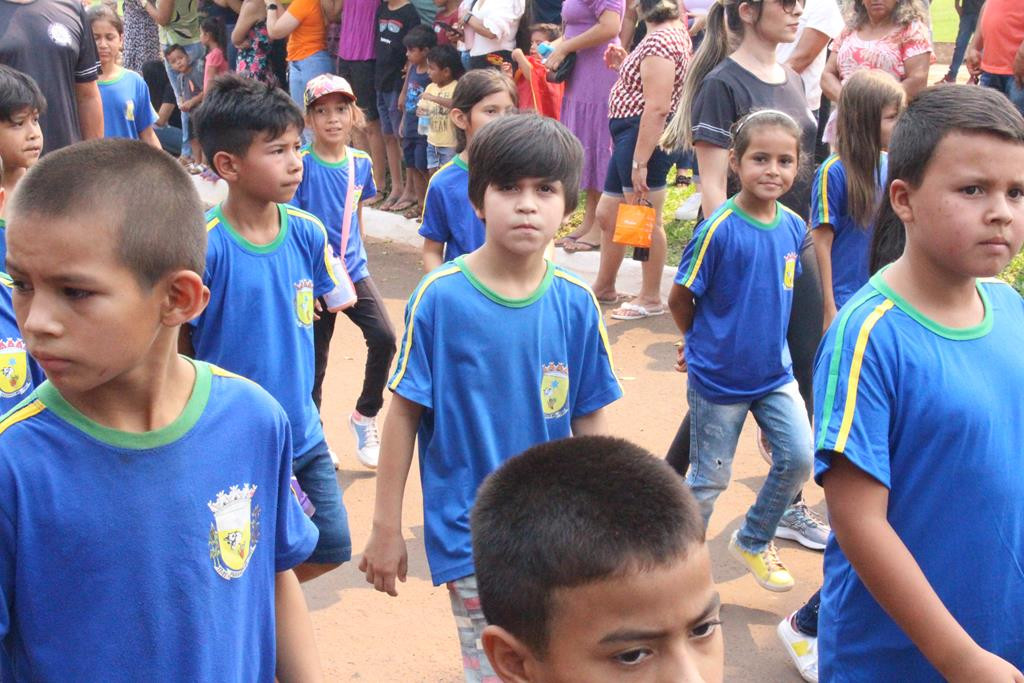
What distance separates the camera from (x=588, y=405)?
3486mm

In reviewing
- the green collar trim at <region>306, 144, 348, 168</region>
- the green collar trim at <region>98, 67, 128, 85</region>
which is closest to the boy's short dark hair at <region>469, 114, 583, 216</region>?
the green collar trim at <region>306, 144, 348, 168</region>

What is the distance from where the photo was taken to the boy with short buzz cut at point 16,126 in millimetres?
4676

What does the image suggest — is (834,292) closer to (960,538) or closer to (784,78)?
(784,78)

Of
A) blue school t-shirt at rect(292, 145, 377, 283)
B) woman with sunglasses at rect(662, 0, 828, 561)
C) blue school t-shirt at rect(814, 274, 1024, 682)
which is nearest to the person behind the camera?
blue school t-shirt at rect(814, 274, 1024, 682)

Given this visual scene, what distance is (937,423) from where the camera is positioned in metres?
2.55

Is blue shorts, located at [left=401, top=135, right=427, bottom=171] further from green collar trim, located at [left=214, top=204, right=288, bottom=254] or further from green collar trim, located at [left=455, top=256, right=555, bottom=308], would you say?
green collar trim, located at [left=455, top=256, right=555, bottom=308]

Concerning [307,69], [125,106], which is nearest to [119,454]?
[125,106]

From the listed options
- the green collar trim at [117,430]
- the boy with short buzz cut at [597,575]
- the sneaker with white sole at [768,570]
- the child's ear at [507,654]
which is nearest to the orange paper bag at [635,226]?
the sneaker with white sole at [768,570]

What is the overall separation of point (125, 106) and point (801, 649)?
232 inches

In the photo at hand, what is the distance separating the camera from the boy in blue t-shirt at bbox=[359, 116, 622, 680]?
335 cm

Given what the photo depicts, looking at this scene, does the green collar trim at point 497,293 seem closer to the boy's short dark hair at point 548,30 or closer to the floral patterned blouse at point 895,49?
the floral patterned blouse at point 895,49

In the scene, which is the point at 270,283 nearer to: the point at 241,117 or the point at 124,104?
the point at 241,117

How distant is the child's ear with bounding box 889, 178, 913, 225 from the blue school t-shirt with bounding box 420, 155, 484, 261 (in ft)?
8.62

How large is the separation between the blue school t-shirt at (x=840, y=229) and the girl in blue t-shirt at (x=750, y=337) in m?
0.32
